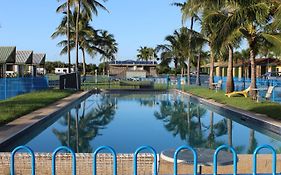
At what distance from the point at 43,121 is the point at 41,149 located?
3218mm

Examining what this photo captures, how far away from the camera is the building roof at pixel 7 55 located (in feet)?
104

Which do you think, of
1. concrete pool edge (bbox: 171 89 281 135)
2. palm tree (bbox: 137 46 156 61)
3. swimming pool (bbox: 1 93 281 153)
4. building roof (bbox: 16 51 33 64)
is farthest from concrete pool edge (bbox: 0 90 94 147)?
palm tree (bbox: 137 46 156 61)

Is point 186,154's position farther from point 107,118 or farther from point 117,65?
point 117,65

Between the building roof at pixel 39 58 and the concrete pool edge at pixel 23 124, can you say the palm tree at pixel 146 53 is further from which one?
the concrete pool edge at pixel 23 124

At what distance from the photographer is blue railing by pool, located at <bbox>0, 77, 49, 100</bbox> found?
22.0 meters

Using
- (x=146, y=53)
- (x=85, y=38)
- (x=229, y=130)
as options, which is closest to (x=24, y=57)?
(x=85, y=38)

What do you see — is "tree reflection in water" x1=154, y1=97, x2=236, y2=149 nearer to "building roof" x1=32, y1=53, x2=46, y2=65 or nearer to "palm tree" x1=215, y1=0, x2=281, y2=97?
"palm tree" x1=215, y1=0, x2=281, y2=97

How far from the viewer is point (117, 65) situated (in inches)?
2817

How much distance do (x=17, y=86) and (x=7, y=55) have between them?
855cm

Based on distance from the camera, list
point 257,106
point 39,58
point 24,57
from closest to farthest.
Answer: point 257,106 → point 24,57 → point 39,58

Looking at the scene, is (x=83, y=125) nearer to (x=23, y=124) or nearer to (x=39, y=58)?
(x=23, y=124)

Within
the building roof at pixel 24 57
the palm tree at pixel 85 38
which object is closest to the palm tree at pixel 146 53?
the palm tree at pixel 85 38

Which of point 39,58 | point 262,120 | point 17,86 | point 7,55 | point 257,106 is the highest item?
point 39,58

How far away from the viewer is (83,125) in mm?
15500
